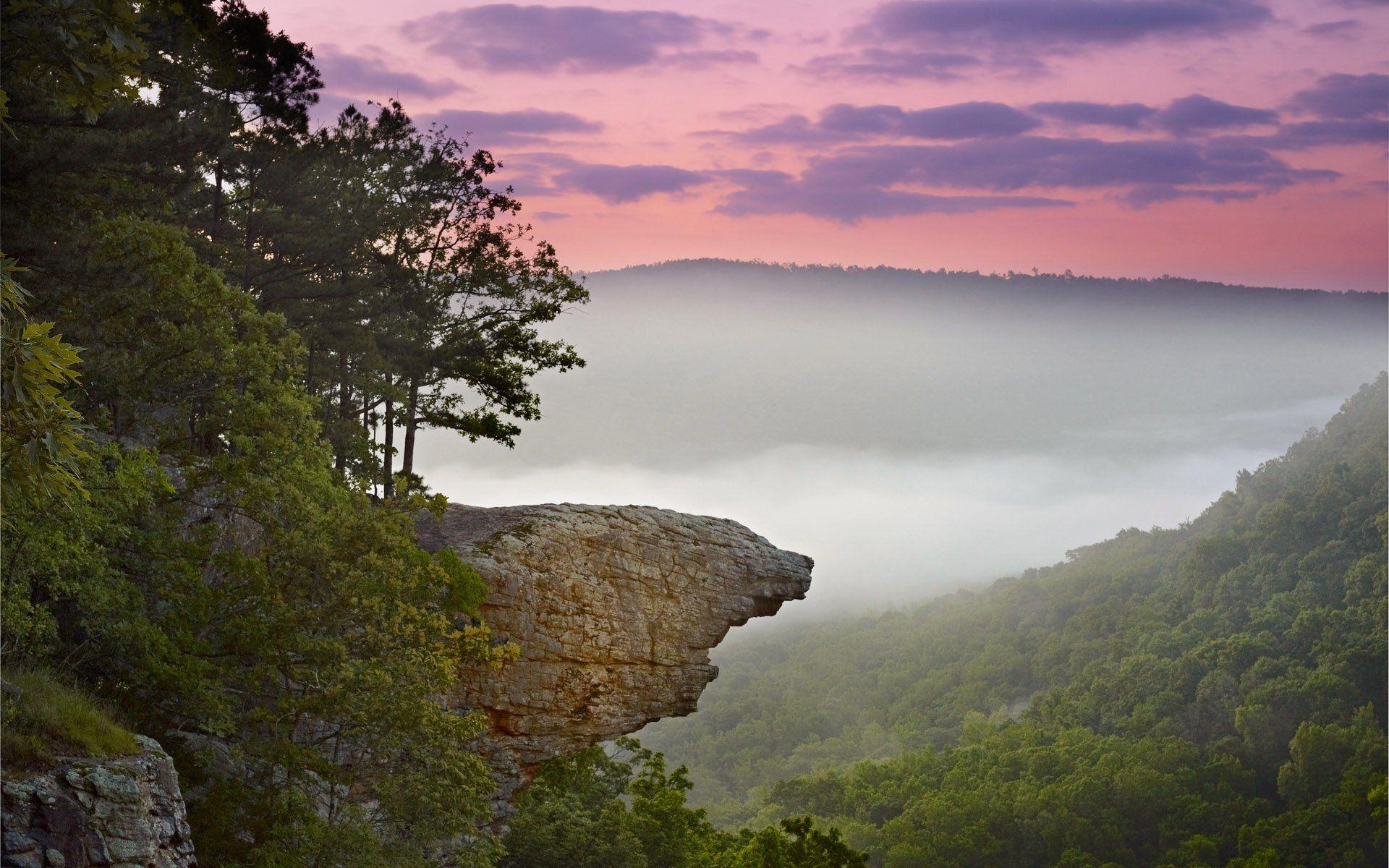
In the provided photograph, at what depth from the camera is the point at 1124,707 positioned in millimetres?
110938

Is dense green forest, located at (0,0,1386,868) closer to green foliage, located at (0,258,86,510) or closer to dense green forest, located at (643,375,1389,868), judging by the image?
green foliage, located at (0,258,86,510)

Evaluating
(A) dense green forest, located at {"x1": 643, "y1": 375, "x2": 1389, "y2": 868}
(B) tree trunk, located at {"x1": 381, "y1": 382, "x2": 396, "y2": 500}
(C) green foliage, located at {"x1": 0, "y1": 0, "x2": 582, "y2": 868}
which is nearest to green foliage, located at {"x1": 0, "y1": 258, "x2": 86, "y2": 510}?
(C) green foliage, located at {"x1": 0, "y1": 0, "x2": 582, "y2": 868}

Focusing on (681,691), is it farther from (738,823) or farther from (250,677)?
(738,823)

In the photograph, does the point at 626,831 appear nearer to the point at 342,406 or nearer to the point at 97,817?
the point at 342,406

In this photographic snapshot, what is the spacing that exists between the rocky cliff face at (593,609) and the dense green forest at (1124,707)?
2349 inches

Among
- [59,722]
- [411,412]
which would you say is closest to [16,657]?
[59,722]

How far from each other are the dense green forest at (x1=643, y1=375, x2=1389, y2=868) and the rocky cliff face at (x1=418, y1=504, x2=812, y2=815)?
59664mm

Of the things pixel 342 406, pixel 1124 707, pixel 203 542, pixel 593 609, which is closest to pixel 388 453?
pixel 342 406

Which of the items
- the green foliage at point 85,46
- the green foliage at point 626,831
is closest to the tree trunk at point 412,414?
the green foliage at point 626,831

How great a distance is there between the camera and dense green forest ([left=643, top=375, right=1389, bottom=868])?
3442 inches

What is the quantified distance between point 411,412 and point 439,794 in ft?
53.3

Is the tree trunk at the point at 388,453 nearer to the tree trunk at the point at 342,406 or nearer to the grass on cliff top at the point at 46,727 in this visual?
the tree trunk at the point at 342,406

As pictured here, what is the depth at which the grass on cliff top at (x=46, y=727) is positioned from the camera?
12945 mm

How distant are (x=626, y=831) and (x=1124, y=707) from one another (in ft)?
278
